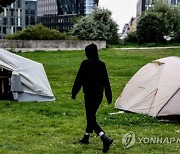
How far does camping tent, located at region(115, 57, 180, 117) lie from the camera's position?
11.6 m

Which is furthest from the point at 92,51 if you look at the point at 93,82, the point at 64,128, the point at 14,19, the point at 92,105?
the point at 14,19

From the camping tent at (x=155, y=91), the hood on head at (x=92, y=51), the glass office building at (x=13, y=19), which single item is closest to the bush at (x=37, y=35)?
the camping tent at (x=155, y=91)

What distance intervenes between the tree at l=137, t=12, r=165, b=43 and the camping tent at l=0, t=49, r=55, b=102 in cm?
3383

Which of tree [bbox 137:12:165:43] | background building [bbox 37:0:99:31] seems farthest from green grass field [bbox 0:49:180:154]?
background building [bbox 37:0:99:31]

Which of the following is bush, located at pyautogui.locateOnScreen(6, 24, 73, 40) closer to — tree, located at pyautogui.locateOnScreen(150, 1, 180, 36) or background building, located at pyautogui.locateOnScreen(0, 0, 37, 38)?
tree, located at pyautogui.locateOnScreen(150, 1, 180, 36)

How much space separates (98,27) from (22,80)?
33356mm

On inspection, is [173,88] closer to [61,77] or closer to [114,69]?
[61,77]

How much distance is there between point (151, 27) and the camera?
48125mm

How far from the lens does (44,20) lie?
161m

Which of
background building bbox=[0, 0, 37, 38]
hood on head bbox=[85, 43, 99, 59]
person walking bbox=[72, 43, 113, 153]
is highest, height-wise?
hood on head bbox=[85, 43, 99, 59]

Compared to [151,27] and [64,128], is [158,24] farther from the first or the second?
[64,128]

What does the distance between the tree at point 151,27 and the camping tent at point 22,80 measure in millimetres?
33826

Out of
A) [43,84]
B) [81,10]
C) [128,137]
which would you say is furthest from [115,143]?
[81,10]

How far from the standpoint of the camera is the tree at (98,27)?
47.4 metres
